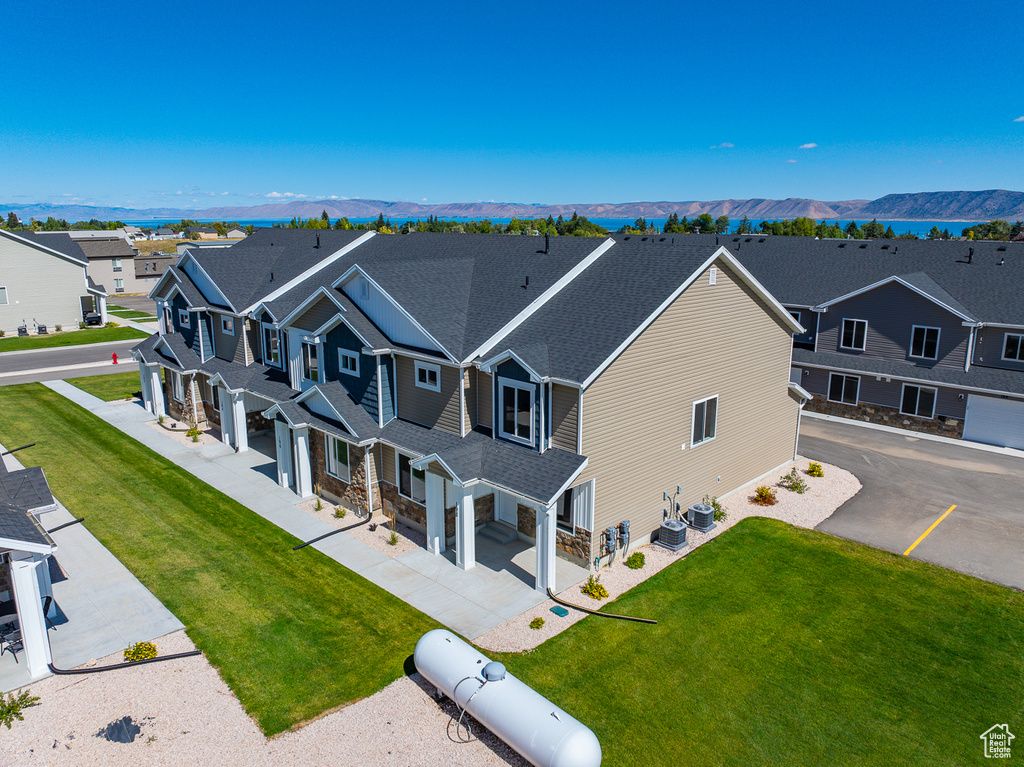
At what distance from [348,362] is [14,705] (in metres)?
12.6

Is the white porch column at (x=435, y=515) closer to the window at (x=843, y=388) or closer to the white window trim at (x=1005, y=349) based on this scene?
the window at (x=843, y=388)

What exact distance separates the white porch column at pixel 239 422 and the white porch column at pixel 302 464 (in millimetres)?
5697

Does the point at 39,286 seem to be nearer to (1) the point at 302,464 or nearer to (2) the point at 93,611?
(1) the point at 302,464

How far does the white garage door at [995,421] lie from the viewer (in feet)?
90.6

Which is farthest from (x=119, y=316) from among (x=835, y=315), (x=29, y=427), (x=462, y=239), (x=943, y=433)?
(x=943, y=433)

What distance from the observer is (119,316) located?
206 ft

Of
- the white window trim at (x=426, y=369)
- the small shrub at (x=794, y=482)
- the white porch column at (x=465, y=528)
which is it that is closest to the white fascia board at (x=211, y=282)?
the white window trim at (x=426, y=369)

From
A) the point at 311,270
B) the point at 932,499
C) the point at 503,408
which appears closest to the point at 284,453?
the point at 503,408

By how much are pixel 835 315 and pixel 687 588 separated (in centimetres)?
2298

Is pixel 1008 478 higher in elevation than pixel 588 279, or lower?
lower

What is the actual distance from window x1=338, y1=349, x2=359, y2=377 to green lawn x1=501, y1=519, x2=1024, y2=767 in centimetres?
1086

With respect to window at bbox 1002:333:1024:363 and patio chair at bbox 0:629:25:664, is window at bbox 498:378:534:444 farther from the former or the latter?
window at bbox 1002:333:1024:363

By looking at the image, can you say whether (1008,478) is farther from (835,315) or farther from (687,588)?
(687,588)

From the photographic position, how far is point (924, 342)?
3069 centimetres
